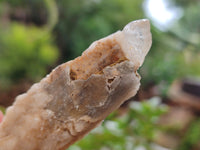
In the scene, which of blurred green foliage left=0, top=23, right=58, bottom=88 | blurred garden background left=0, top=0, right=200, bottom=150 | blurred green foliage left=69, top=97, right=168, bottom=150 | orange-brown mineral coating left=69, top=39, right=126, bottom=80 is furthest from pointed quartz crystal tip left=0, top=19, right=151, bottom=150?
blurred green foliage left=0, top=23, right=58, bottom=88

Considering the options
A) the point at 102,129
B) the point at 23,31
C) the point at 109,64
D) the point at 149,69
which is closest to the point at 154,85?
the point at 149,69

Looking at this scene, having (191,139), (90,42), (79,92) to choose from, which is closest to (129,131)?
(79,92)

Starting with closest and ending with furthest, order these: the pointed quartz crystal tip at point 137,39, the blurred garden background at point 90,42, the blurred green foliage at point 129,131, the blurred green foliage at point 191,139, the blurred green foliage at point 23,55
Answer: the pointed quartz crystal tip at point 137,39 → the blurred green foliage at point 129,131 → the blurred green foliage at point 191,139 → the blurred garden background at point 90,42 → the blurred green foliage at point 23,55

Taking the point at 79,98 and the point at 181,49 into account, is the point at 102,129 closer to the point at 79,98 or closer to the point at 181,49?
the point at 79,98

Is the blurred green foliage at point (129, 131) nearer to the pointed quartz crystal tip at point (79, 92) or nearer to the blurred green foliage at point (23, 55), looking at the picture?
the pointed quartz crystal tip at point (79, 92)

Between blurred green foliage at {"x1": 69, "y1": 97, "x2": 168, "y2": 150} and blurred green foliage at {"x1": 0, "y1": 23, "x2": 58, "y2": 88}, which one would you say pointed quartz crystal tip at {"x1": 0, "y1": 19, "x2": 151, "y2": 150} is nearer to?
blurred green foliage at {"x1": 69, "y1": 97, "x2": 168, "y2": 150}

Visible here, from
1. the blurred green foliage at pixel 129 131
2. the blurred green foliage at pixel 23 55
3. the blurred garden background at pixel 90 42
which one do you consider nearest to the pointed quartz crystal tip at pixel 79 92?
the blurred green foliage at pixel 129 131
